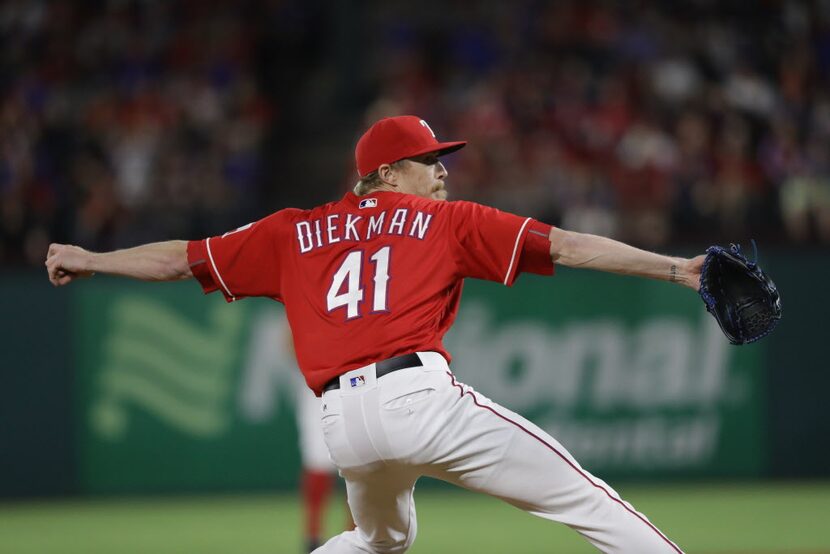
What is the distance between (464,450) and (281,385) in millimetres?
6048

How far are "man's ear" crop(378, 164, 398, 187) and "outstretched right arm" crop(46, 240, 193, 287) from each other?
793 mm

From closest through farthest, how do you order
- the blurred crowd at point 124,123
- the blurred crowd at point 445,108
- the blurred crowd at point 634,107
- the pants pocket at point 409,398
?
the pants pocket at point 409,398
the blurred crowd at point 634,107
the blurred crowd at point 445,108
the blurred crowd at point 124,123

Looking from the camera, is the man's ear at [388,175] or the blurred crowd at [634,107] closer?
the man's ear at [388,175]

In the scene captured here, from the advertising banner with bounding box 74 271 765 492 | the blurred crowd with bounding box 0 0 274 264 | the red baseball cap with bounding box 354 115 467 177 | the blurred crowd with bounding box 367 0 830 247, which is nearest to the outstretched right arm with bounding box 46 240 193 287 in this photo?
the red baseball cap with bounding box 354 115 467 177

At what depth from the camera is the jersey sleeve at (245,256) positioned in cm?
468

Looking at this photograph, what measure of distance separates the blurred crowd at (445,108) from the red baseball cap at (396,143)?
604cm

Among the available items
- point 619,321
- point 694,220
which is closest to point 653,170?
point 694,220

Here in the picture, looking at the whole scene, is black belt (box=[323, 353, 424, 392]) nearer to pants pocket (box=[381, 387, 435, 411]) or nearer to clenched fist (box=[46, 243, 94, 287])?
pants pocket (box=[381, 387, 435, 411])

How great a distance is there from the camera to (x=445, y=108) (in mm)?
14000

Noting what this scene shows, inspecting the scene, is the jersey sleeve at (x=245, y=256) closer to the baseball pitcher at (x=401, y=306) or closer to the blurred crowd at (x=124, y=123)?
the baseball pitcher at (x=401, y=306)

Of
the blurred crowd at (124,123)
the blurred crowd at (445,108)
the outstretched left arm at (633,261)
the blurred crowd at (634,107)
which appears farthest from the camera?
the blurred crowd at (124,123)

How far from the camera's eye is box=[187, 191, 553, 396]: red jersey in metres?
4.34

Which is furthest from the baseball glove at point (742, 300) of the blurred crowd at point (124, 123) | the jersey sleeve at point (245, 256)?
the blurred crowd at point (124, 123)

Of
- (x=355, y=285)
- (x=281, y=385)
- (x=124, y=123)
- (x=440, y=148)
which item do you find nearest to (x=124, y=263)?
(x=355, y=285)
